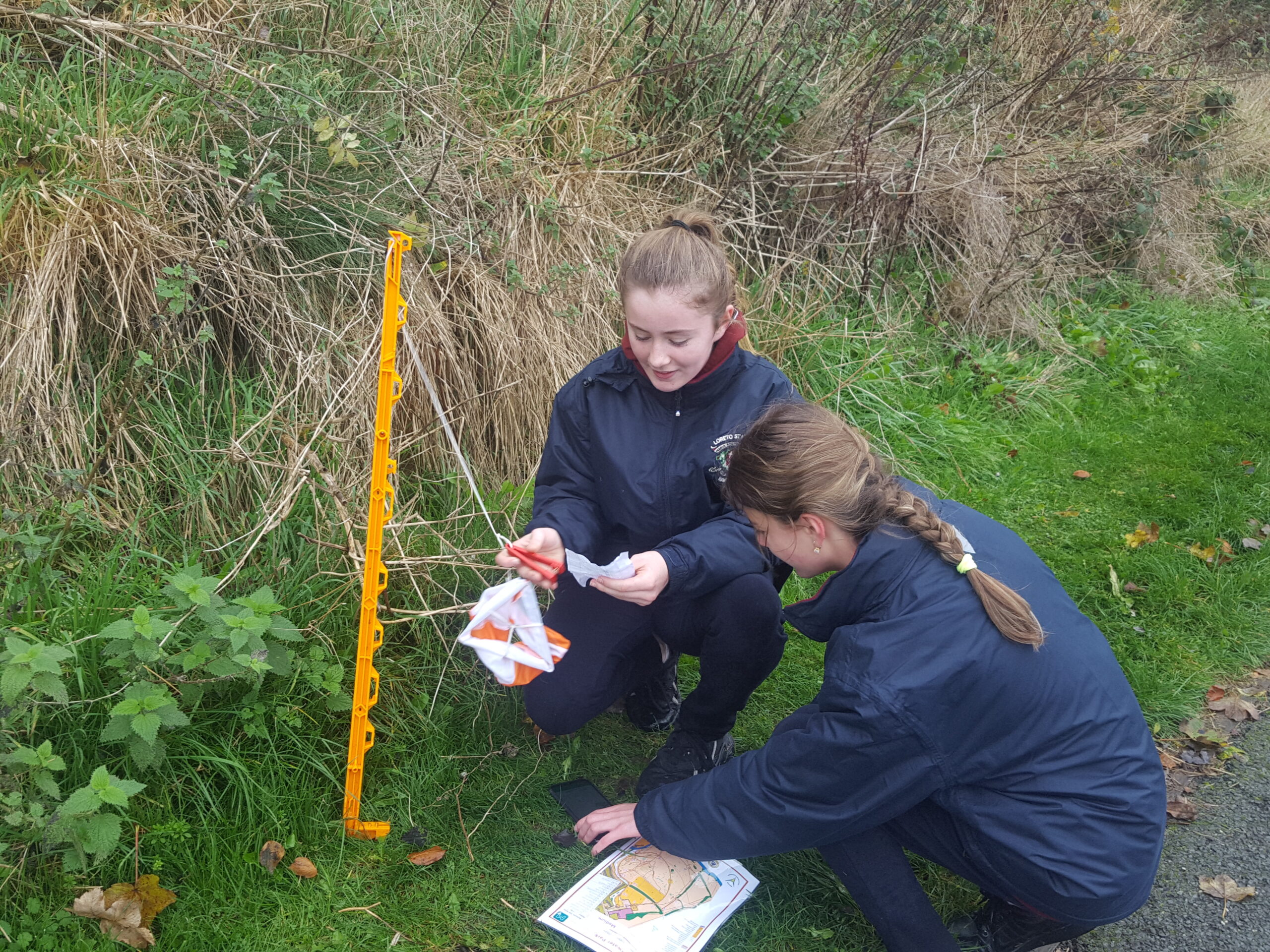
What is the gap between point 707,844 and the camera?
2.14 metres

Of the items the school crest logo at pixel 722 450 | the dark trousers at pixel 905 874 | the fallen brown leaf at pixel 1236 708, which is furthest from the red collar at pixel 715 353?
the fallen brown leaf at pixel 1236 708

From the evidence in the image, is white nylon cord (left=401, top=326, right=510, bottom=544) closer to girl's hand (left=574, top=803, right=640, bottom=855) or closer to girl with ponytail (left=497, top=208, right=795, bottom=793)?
girl with ponytail (left=497, top=208, right=795, bottom=793)

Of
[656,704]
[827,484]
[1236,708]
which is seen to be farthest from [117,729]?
[1236,708]

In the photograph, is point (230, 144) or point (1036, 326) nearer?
point (230, 144)

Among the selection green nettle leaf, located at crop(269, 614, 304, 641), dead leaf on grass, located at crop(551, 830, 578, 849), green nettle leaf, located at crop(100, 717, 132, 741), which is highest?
green nettle leaf, located at crop(269, 614, 304, 641)

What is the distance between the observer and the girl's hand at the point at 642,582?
2221mm

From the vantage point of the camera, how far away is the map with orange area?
232cm

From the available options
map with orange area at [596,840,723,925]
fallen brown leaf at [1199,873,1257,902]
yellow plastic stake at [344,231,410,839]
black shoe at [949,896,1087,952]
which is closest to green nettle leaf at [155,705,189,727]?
yellow plastic stake at [344,231,410,839]

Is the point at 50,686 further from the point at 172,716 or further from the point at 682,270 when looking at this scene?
the point at 682,270

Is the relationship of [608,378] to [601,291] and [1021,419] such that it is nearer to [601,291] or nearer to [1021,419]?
[601,291]

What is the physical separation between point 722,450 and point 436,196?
1.84 meters

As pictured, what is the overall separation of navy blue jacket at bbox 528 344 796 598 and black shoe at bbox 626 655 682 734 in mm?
522

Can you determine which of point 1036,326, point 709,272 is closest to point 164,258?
point 709,272

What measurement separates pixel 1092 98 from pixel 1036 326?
225 cm
